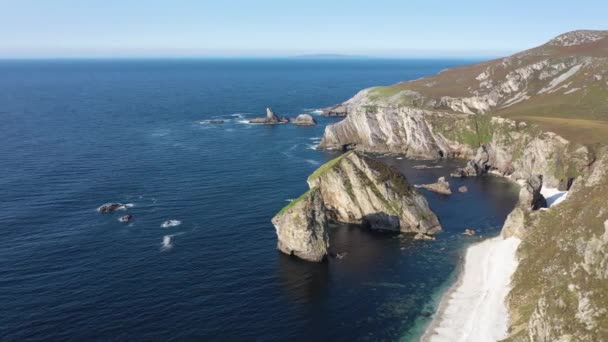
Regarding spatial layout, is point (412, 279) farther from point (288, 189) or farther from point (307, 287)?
point (288, 189)

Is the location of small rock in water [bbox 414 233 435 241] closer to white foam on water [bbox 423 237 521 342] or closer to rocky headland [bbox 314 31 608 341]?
white foam on water [bbox 423 237 521 342]

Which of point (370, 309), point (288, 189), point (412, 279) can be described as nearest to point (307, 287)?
point (370, 309)

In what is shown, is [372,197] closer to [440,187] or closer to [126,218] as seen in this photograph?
[440,187]

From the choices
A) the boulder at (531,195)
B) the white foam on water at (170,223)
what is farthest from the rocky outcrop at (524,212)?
the white foam on water at (170,223)

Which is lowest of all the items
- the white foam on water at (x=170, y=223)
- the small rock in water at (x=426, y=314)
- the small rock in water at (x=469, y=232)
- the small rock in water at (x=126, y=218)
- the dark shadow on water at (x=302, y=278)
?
the small rock in water at (x=426, y=314)

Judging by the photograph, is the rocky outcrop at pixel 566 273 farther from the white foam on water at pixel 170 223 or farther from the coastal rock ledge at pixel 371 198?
the white foam on water at pixel 170 223

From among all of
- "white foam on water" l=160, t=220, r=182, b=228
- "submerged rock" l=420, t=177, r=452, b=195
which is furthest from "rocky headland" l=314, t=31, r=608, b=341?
"white foam on water" l=160, t=220, r=182, b=228

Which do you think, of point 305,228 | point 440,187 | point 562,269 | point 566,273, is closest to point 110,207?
point 305,228
